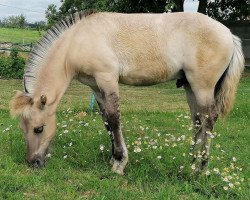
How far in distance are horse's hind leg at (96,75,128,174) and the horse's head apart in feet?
2.20

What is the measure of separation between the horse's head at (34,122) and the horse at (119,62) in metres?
0.01

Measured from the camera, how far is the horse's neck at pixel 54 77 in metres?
5.23

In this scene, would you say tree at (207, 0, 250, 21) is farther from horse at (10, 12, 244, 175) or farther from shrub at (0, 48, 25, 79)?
horse at (10, 12, 244, 175)

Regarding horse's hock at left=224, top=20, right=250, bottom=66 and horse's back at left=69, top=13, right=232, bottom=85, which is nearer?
horse's back at left=69, top=13, right=232, bottom=85

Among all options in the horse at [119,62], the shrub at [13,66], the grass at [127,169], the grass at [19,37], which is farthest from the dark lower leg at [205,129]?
the grass at [19,37]

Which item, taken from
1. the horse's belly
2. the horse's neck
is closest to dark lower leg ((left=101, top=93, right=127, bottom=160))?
the horse's belly

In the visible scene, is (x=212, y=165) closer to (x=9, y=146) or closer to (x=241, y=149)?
(x=241, y=149)

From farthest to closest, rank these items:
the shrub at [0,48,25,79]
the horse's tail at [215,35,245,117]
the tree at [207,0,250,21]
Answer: the tree at [207,0,250,21] → the shrub at [0,48,25,79] → the horse's tail at [215,35,245,117]

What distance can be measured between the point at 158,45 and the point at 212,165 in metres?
1.65

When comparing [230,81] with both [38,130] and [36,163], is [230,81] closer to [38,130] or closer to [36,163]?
[38,130]

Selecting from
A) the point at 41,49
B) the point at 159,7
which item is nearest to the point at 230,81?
the point at 41,49

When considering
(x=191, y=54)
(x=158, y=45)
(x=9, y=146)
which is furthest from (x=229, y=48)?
(x=9, y=146)

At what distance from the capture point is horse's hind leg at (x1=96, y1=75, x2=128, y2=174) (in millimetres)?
5172

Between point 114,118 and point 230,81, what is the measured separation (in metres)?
1.51
